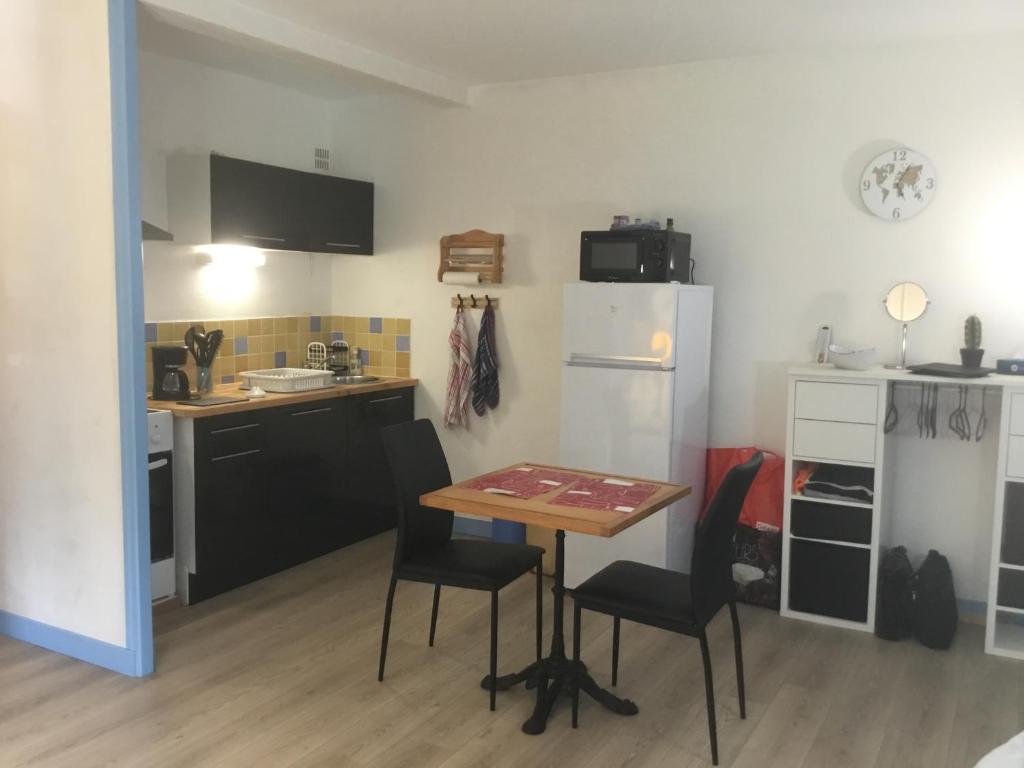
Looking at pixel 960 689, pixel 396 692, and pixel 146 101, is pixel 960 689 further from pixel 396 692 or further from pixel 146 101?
pixel 146 101

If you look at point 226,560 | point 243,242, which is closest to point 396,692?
point 226,560

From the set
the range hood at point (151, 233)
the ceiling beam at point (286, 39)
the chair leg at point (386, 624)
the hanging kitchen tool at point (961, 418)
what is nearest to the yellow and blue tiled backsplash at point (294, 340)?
the range hood at point (151, 233)

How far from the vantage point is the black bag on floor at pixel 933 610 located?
370 cm

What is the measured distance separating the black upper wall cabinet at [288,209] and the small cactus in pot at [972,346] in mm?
3288

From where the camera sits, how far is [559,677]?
10.4 feet

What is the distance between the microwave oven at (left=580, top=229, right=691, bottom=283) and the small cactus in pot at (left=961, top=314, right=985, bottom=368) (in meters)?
1.25

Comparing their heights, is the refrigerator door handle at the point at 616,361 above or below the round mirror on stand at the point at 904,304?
below

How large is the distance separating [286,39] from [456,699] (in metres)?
2.80

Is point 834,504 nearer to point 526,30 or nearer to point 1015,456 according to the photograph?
point 1015,456

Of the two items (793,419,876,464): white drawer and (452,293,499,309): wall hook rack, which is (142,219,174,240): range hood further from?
(793,419,876,464): white drawer

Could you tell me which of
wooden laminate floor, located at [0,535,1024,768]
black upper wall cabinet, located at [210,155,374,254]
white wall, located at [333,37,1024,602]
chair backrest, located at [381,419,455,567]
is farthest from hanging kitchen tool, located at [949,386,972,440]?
black upper wall cabinet, located at [210,155,374,254]

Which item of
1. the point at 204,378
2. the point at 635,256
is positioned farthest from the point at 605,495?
the point at 204,378

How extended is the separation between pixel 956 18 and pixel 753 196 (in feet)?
3.64

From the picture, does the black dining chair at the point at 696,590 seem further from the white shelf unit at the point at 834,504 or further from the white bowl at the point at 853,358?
the white bowl at the point at 853,358
